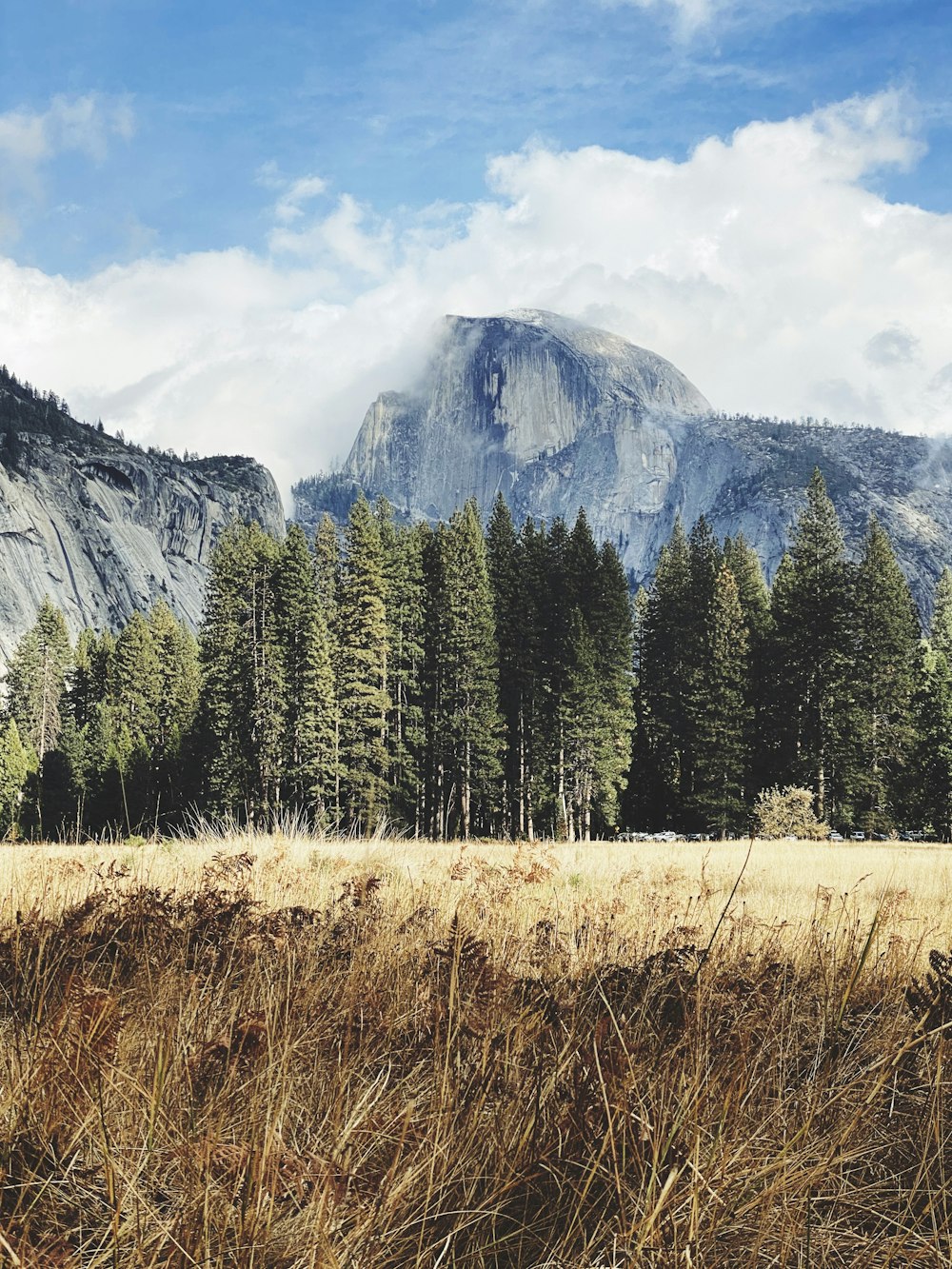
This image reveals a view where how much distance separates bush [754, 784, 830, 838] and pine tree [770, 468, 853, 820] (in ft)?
13.0

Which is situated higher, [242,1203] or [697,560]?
[697,560]

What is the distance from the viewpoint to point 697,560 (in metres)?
49.0

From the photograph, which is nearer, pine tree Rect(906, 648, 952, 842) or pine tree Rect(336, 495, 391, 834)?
pine tree Rect(336, 495, 391, 834)

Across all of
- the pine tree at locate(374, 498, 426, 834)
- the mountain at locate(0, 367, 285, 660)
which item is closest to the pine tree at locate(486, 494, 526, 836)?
the pine tree at locate(374, 498, 426, 834)

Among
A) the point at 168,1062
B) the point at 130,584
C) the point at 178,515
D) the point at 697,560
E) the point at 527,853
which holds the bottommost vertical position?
the point at 527,853

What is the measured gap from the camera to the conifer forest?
117ft

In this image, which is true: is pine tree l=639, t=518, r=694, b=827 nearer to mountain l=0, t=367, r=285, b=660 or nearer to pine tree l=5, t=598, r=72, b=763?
pine tree l=5, t=598, r=72, b=763

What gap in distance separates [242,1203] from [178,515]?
6914 inches

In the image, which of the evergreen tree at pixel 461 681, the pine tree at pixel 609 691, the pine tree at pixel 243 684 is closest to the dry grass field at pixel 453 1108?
the evergreen tree at pixel 461 681

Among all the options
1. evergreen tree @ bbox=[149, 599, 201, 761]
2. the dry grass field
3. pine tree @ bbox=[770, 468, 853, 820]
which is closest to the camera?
the dry grass field

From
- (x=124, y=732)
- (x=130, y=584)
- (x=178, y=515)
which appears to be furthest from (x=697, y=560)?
(x=178, y=515)

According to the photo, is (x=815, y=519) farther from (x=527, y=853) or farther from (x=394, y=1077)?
(x=394, y=1077)

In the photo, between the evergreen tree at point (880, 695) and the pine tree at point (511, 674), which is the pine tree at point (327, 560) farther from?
the evergreen tree at point (880, 695)

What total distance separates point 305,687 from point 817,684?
2385cm
